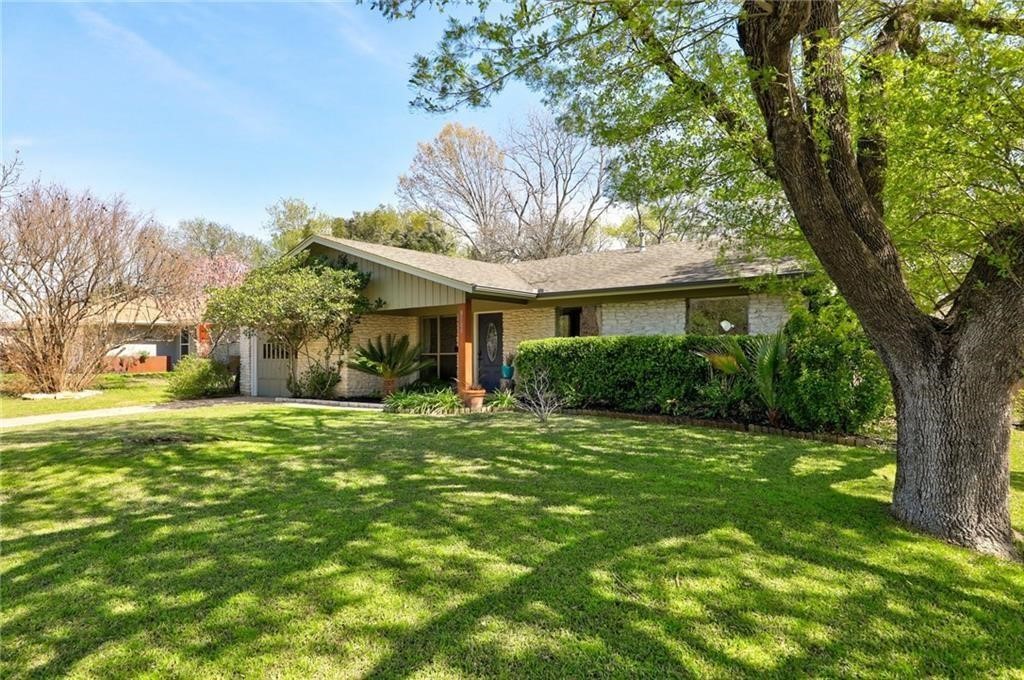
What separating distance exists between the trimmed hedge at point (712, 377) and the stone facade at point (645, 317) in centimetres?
215

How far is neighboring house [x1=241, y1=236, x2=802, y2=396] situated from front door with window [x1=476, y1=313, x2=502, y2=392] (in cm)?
3

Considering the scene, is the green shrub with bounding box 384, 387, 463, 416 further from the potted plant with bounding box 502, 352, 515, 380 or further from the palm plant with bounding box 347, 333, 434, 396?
the potted plant with bounding box 502, 352, 515, 380

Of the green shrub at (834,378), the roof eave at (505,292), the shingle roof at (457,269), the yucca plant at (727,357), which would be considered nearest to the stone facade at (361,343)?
the shingle roof at (457,269)

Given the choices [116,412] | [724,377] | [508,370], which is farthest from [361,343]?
[724,377]

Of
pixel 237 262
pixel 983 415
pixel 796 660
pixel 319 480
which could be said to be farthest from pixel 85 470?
pixel 237 262

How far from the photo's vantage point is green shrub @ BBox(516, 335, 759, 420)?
8906 mm

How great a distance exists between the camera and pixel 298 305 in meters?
12.6

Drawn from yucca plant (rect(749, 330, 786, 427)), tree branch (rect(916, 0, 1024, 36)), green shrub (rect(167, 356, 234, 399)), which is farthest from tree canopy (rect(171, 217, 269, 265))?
tree branch (rect(916, 0, 1024, 36))

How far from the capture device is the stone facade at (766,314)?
10.7 m

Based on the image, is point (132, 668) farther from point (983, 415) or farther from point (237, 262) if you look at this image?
point (237, 262)

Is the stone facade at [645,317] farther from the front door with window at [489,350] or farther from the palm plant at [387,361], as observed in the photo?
the palm plant at [387,361]

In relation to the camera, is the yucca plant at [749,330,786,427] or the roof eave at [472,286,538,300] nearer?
the yucca plant at [749,330,786,427]

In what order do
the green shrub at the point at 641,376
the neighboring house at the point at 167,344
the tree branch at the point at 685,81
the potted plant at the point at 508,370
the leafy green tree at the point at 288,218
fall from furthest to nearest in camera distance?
1. the leafy green tree at the point at 288,218
2. the neighboring house at the point at 167,344
3. the potted plant at the point at 508,370
4. the green shrub at the point at 641,376
5. the tree branch at the point at 685,81

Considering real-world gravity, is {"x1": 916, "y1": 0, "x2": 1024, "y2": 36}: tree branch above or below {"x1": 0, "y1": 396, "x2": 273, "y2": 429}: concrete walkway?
above
